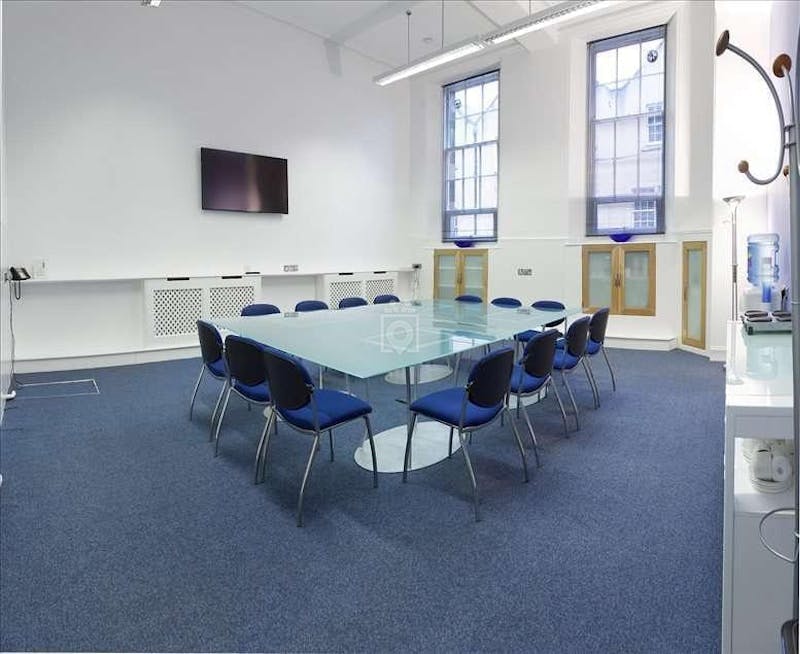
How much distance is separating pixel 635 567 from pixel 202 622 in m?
1.59

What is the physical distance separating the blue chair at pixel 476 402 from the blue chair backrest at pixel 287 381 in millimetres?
616

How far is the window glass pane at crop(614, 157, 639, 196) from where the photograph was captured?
6641mm

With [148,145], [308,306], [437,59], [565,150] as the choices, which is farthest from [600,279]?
[148,145]

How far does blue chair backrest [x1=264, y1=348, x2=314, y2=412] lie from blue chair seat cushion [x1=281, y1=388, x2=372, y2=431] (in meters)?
0.06

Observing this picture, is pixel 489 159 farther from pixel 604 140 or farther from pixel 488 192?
pixel 604 140

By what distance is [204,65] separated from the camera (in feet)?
20.1

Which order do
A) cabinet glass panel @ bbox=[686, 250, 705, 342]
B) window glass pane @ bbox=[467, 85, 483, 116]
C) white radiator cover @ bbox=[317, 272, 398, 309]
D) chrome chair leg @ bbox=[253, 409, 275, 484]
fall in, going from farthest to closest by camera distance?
1. window glass pane @ bbox=[467, 85, 483, 116]
2. white radiator cover @ bbox=[317, 272, 398, 309]
3. cabinet glass panel @ bbox=[686, 250, 705, 342]
4. chrome chair leg @ bbox=[253, 409, 275, 484]

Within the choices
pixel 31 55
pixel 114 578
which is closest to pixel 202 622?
pixel 114 578

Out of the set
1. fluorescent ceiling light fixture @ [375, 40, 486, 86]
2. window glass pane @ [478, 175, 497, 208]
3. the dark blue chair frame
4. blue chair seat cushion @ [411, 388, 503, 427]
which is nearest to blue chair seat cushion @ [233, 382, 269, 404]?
blue chair seat cushion @ [411, 388, 503, 427]

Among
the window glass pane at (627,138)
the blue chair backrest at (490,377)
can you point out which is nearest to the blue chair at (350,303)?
the blue chair backrest at (490,377)

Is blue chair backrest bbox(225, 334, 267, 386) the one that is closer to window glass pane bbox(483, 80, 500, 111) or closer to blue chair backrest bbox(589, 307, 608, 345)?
blue chair backrest bbox(589, 307, 608, 345)

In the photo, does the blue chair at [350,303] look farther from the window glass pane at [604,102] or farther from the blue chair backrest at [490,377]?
the window glass pane at [604,102]

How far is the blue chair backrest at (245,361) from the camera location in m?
2.86

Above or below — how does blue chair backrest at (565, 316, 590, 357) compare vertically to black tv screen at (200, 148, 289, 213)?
below
